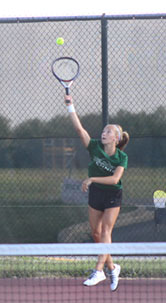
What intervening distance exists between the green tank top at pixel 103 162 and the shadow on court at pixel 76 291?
2.71ft

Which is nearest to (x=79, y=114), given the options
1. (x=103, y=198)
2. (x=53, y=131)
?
(x=53, y=131)

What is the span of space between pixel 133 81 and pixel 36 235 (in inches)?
65.1

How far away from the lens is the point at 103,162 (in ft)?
14.6

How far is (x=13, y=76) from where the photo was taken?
5191 mm

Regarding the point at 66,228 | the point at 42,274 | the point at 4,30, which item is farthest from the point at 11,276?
the point at 4,30

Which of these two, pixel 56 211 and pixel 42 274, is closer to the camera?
pixel 42 274

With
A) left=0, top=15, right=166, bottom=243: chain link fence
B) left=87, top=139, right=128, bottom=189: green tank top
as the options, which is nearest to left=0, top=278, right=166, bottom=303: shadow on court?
left=0, top=15, right=166, bottom=243: chain link fence

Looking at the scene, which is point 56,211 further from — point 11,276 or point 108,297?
point 108,297

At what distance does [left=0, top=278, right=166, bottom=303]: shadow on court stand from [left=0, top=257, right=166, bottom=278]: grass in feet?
0.21

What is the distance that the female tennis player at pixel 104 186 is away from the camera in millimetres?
4414

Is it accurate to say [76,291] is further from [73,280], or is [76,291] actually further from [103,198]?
[103,198]

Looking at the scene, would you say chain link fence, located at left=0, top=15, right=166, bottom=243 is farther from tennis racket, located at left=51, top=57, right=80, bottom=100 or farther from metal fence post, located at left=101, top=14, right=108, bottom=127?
tennis racket, located at left=51, top=57, right=80, bottom=100

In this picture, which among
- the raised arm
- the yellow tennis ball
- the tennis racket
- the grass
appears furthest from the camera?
the yellow tennis ball

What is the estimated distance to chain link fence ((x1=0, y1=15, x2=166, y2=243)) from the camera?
5188mm
